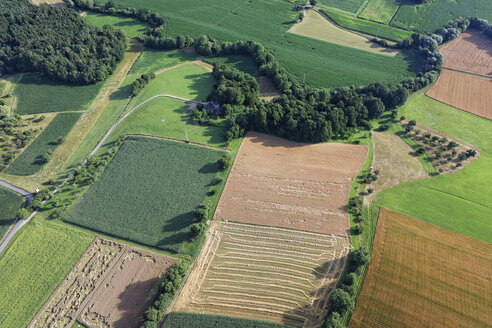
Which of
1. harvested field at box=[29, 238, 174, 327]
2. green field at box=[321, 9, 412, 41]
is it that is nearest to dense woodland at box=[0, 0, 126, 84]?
harvested field at box=[29, 238, 174, 327]

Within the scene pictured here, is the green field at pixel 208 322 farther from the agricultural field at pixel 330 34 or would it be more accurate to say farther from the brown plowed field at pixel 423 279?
the agricultural field at pixel 330 34

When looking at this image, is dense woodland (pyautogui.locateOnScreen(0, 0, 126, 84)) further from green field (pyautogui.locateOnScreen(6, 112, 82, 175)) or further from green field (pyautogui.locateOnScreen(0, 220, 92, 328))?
green field (pyautogui.locateOnScreen(0, 220, 92, 328))

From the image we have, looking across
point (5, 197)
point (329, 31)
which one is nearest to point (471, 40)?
point (329, 31)

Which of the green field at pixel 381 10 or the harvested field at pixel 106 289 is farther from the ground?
the green field at pixel 381 10

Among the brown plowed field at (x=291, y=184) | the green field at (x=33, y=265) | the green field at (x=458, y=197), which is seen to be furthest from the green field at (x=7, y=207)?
the green field at (x=458, y=197)

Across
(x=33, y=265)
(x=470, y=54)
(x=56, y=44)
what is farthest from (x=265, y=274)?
(x=470, y=54)

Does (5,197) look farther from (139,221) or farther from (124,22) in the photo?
(124,22)
